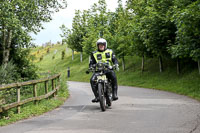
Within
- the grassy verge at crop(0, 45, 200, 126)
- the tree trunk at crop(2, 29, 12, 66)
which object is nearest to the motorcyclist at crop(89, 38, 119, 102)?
the grassy verge at crop(0, 45, 200, 126)

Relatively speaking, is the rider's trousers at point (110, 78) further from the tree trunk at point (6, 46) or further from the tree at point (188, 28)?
the tree trunk at point (6, 46)

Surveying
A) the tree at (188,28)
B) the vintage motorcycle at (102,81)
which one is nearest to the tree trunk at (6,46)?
the vintage motorcycle at (102,81)

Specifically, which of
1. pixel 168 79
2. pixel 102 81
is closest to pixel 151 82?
pixel 168 79

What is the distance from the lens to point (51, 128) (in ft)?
21.6

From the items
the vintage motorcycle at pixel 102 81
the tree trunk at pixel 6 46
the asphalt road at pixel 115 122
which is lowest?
the asphalt road at pixel 115 122

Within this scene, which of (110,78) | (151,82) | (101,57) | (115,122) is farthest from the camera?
(151,82)

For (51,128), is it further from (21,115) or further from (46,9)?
(46,9)

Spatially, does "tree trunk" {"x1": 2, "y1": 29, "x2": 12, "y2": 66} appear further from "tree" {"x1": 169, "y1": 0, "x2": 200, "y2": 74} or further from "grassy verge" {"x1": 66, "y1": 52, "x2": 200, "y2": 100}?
"grassy verge" {"x1": 66, "y1": 52, "x2": 200, "y2": 100}

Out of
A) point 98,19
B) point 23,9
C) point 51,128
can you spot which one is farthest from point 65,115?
point 98,19

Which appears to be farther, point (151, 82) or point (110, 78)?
point (151, 82)

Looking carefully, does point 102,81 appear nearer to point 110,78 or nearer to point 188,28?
point 110,78

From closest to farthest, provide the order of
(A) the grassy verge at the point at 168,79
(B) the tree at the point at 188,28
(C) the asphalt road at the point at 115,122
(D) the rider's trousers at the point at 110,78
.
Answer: (C) the asphalt road at the point at 115,122
(D) the rider's trousers at the point at 110,78
(B) the tree at the point at 188,28
(A) the grassy verge at the point at 168,79

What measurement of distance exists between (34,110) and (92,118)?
2227mm

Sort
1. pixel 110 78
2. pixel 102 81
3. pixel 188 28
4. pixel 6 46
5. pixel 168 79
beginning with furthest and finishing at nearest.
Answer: pixel 168 79 → pixel 6 46 → pixel 188 28 → pixel 110 78 → pixel 102 81
